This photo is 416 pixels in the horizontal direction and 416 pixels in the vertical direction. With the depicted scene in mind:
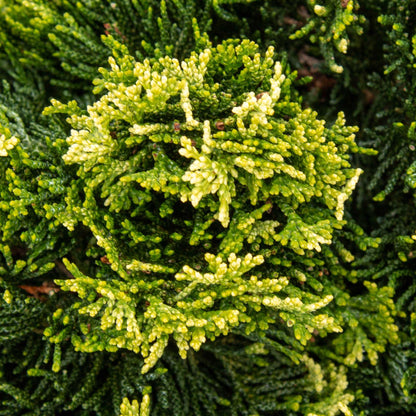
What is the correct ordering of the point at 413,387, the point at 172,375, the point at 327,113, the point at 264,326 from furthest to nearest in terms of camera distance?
1. the point at 327,113
2. the point at 172,375
3. the point at 413,387
4. the point at 264,326

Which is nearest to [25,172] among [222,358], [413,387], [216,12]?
[216,12]

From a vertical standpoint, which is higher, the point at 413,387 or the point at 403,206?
the point at 403,206

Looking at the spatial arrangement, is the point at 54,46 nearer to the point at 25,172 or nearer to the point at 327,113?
the point at 25,172

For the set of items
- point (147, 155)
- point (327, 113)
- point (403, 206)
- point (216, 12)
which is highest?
point (216, 12)

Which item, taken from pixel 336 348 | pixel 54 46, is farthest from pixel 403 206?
pixel 54 46

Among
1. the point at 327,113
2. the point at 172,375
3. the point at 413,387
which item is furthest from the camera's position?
the point at 327,113

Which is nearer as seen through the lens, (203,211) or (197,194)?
(197,194)

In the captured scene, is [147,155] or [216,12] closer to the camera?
[147,155]

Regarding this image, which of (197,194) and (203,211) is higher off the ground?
(203,211)
